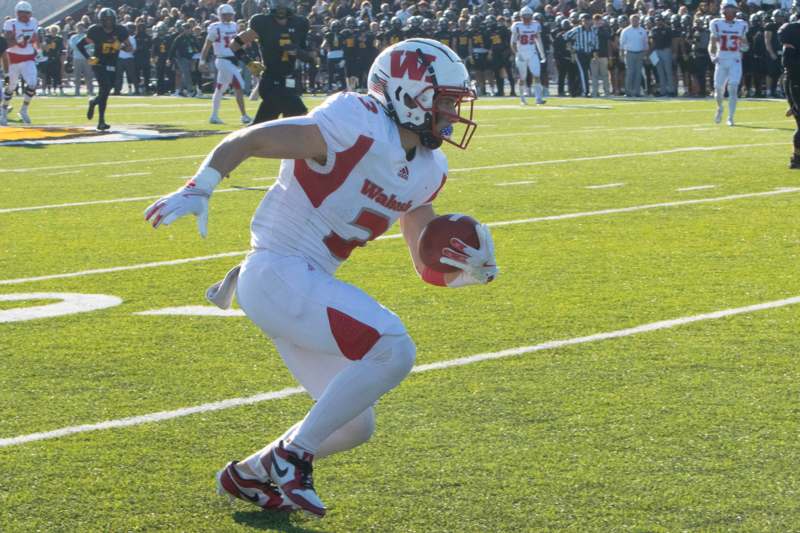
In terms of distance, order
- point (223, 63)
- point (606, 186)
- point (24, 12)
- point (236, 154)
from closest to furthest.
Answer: point (236, 154) < point (606, 186) < point (223, 63) < point (24, 12)

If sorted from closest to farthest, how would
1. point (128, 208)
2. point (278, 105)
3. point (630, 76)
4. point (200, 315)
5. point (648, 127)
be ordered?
1. point (200, 315)
2. point (128, 208)
3. point (278, 105)
4. point (648, 127)
5. point (630, 76)

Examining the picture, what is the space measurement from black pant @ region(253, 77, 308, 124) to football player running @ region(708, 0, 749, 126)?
840cm

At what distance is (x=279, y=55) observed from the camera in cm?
1508

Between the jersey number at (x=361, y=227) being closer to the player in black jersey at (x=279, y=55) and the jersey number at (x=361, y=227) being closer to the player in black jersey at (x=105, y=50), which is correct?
the player in black jersey at (x=279, y=55)

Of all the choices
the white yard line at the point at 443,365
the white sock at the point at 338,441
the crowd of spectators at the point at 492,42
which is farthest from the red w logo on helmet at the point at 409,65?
the crowd of spectators at the point at 492,42

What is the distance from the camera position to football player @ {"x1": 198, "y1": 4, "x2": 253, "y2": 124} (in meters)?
22.5

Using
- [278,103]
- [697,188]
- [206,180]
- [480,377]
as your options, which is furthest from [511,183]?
[206,180]

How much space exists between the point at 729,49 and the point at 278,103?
29.2ft

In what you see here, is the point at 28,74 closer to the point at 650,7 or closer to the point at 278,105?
the point at 278,105

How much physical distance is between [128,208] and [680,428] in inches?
300

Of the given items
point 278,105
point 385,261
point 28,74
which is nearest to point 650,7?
point 28,74

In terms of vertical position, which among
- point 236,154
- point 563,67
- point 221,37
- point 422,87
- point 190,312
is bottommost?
point 563,67

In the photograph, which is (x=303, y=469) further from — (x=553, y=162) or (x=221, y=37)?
(x=221, y=37)

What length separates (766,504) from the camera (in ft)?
14.0
